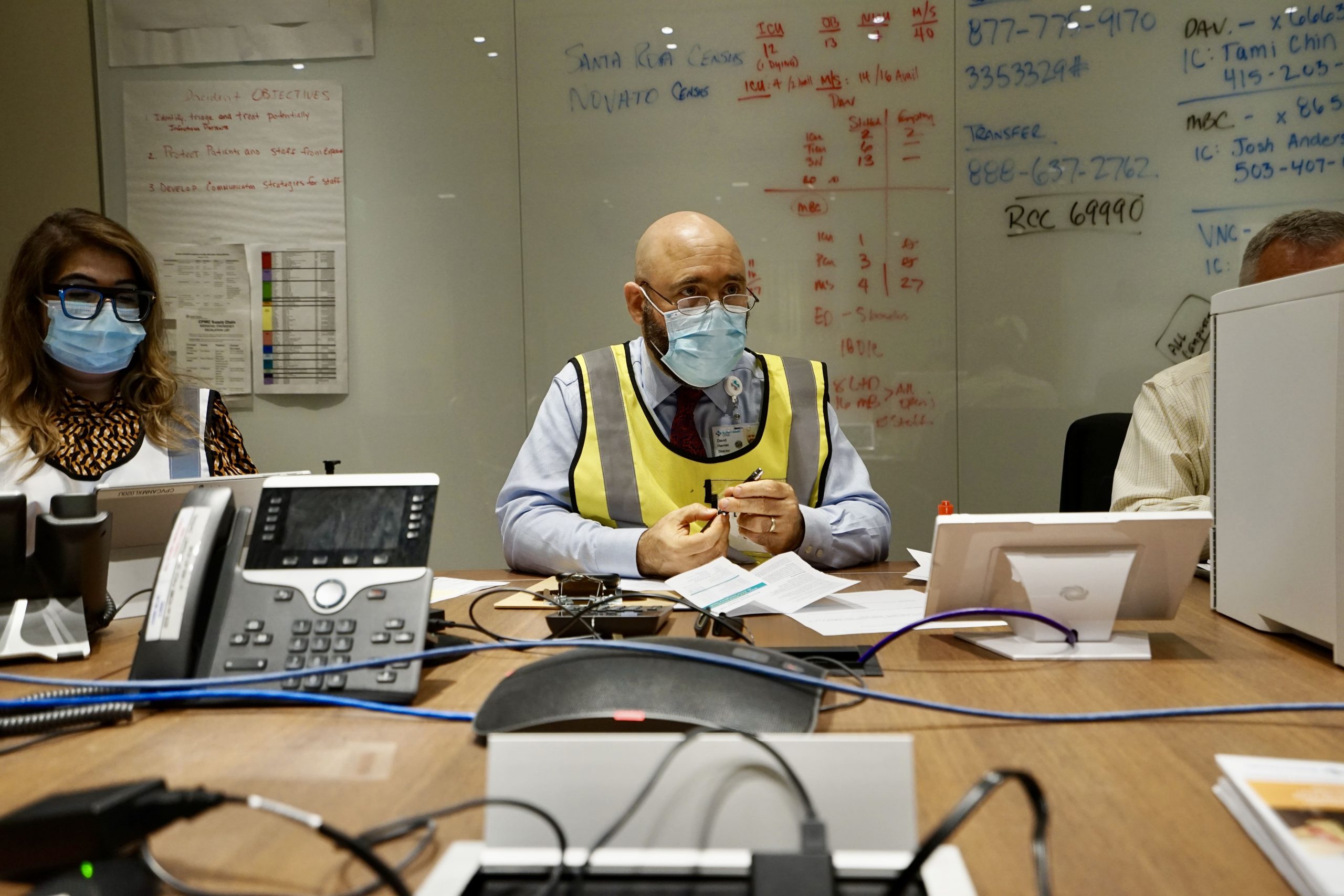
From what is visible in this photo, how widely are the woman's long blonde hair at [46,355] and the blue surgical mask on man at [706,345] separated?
1101 millimetres

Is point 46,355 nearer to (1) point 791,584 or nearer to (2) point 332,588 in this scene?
(2) point 332,588

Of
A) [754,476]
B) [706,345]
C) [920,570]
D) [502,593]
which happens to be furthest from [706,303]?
[502,593]

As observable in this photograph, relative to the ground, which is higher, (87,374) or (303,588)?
Result: (87,374)

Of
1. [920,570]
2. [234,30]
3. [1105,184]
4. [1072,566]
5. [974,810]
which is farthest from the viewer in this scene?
[234,30]

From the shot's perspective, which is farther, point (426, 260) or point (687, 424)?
point (426, 260)

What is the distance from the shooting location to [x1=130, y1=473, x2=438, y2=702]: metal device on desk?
853mm

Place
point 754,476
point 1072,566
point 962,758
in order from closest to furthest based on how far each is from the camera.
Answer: point 962,758
point 1072,566
point 754,476

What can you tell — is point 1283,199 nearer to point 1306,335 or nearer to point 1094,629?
point 1306,335

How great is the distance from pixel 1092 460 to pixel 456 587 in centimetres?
162

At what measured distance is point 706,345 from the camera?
1.98 m

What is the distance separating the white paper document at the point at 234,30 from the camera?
295 cm

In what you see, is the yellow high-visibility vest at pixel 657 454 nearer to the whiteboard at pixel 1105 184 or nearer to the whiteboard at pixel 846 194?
the whiteboard at pixel 846 194

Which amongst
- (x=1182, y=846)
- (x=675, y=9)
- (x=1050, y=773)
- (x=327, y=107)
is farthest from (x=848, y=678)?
(x=327, y=107)

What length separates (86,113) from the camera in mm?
3041
